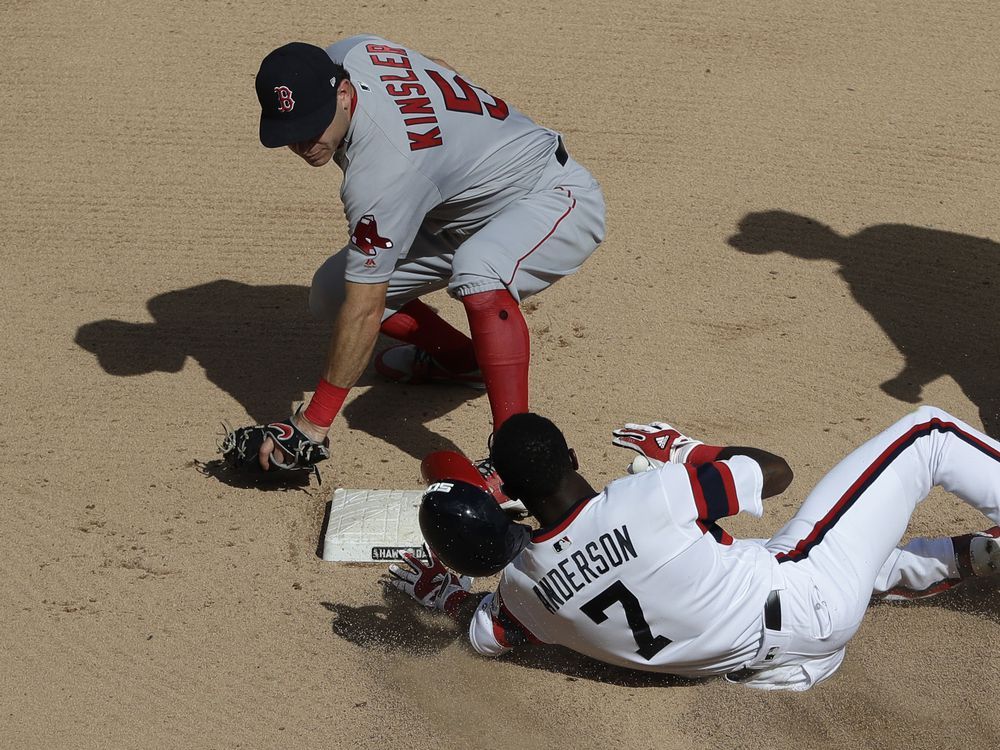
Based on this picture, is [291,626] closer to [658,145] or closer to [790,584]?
[790,584]

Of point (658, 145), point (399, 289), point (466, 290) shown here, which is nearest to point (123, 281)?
point (399, 289)

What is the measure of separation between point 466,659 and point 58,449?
83.3 inches

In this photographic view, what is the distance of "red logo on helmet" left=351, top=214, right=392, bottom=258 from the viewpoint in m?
4.17

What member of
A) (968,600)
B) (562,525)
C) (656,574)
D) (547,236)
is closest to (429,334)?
(547,236)

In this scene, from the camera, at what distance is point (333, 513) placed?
14.9 feet

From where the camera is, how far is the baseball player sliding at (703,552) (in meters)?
3.28

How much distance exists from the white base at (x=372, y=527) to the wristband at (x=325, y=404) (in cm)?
35

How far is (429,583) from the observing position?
4.09 metres

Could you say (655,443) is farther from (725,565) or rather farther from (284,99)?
(284,99)

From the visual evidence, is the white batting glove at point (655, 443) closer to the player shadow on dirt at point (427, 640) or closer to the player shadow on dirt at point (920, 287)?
the player shadow on dirt at point (427, 640)

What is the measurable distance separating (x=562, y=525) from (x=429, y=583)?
937 mm

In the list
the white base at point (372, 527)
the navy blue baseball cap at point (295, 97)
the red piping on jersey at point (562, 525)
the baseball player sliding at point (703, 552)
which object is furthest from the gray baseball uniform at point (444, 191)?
the red piping on jersey at point (562, 525)

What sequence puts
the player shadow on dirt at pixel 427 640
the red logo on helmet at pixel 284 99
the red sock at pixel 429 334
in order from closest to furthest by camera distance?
the player shadow on dirt at pixel 427 640 → the red logo on helmet at pixel 284 99 → the red sock at pixel 429 334

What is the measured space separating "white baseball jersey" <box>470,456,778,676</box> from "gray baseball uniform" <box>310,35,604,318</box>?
1.30 m
